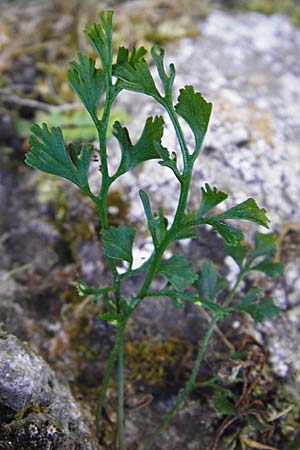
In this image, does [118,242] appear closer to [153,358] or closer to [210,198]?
[210,198]

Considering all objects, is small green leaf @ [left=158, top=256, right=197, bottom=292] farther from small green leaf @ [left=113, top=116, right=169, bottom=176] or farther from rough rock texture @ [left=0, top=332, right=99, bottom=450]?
rough rock texture @ [left=0, top=332, right=99, bottom=450]

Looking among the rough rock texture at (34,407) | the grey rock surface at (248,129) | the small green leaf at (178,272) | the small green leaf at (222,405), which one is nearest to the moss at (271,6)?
the grey rock surface at (248,129)

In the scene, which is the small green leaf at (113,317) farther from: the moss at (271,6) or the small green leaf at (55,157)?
the moss at (271,6)

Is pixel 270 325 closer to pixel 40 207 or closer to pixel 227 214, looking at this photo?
pixel 227 214

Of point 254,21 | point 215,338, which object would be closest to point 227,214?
point 215,338

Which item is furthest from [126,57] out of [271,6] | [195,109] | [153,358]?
[271,6]

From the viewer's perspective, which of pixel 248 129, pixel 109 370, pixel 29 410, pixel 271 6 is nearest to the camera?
pixel 29 410
